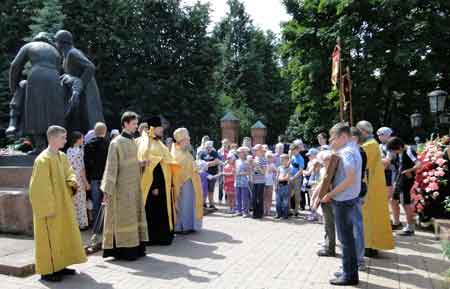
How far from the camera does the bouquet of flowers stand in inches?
318

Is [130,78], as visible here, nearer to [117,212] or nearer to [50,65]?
[50,65]

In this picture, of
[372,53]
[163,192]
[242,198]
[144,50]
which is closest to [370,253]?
[163,192]

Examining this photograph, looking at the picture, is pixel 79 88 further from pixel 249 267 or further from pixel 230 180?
pixel 249 267

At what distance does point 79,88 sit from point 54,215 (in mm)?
4037

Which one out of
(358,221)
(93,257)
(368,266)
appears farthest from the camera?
(93,257)

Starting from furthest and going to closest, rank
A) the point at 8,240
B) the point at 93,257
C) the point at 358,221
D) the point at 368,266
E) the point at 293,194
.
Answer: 1. the point at 293,194
2. the point at 8,240
3. the point at 93,257
4. the point at 368,266
5. the point at 358,221

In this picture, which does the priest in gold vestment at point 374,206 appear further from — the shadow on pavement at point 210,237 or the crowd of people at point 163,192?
the shadow on pavement at point 210,237

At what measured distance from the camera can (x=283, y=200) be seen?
9.91 meters

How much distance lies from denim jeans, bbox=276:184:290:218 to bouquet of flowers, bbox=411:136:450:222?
264cm

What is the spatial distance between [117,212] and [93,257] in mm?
801

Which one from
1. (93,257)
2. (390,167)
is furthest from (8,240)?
(390,167)

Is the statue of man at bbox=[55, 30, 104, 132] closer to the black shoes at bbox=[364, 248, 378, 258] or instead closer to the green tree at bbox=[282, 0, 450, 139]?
the black shoes at bbox=[364, 248, 378, 258]

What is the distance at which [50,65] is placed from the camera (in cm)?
825

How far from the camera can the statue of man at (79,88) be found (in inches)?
341
